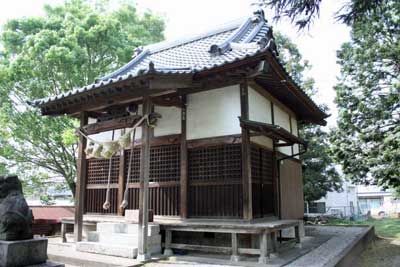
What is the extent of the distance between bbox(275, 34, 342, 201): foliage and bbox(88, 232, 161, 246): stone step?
12998mm

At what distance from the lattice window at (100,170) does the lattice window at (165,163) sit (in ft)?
4.16

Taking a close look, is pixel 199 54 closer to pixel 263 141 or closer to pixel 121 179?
pixel 263 141

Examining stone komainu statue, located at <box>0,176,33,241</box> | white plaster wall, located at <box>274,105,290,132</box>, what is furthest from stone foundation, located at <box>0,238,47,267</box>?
white plaster wall, located at <box>274,105,290,132</box>

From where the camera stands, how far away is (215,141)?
7.79 metres

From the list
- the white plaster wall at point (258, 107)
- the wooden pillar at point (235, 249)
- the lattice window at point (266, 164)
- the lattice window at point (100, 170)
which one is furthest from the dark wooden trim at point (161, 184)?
the white plaster wall at point (258, 107)

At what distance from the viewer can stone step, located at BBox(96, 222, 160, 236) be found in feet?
23.9

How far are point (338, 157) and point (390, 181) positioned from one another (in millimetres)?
2659

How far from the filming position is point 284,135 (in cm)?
798

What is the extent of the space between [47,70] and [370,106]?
1369 centimetres

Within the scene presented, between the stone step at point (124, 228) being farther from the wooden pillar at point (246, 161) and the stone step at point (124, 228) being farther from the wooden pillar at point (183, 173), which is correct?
the wooden pillar at point (246, 161)

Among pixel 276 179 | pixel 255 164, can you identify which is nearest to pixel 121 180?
pixel 255 164

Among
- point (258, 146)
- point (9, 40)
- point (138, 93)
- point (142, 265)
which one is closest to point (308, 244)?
point (258, 146)

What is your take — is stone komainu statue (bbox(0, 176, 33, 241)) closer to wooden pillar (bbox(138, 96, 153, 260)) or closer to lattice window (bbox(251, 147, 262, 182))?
wooden pillar (bbox(138, 96, 153, 260))

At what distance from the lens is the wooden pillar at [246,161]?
7.10 metres
